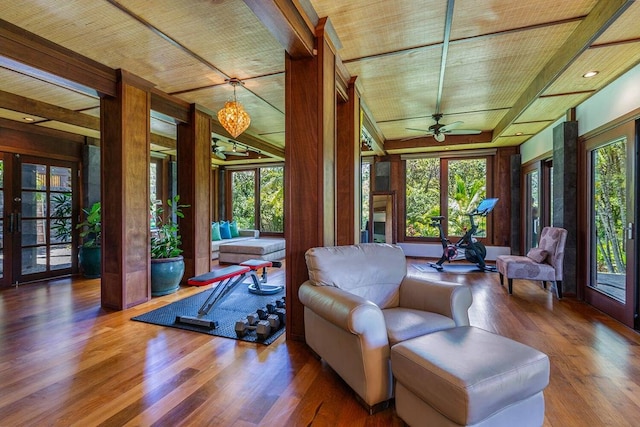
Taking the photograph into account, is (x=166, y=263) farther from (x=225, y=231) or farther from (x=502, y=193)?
(x=502, y=193)

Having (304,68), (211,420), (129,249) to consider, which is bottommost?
(211,420)

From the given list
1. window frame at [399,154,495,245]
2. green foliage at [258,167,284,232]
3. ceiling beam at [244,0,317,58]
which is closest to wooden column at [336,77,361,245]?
ceiling beam at [244,0,317,58]

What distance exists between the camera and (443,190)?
7.49m

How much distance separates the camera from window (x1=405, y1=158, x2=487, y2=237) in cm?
734

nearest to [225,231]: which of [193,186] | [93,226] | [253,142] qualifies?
[253,142]

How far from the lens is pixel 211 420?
1.71 metres

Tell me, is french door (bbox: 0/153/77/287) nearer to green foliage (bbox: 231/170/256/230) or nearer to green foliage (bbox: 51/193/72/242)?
green foliage (bbox: 51/193/72/242)

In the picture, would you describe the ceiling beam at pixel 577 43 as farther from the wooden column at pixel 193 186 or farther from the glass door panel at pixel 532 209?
the wooden column at pixel 193 186

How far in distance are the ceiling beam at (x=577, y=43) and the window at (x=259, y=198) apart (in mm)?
6121

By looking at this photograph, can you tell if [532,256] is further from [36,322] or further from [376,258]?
[36,322]

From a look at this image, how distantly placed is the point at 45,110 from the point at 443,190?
7.41 meters

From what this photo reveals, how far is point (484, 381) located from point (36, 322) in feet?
13.1

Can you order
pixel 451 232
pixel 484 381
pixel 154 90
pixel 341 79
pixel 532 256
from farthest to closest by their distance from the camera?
pixel 451 232, pixel 532 256, pixel 154 90, pixel 341 79, pixel 484 381

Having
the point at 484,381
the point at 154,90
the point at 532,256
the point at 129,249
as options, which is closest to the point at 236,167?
the point at 154,90
